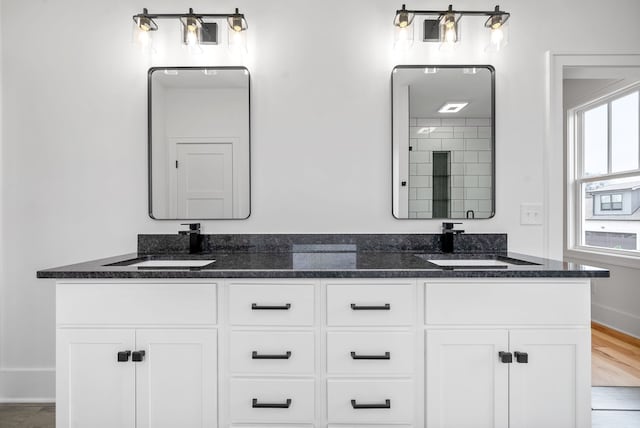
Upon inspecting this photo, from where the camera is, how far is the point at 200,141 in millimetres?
2133

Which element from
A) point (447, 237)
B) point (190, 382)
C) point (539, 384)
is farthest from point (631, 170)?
point (190, 382)

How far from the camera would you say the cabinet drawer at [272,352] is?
145 cm

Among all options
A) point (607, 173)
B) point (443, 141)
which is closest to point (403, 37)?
point (443, 141)

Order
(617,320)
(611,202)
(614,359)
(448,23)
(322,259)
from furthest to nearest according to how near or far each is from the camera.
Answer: (611,202), (617,320), (614,359), (448,23), (322,259)

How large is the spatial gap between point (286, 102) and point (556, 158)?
168 cm

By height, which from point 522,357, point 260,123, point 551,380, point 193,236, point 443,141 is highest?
point 260,123

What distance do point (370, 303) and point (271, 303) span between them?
41 cm

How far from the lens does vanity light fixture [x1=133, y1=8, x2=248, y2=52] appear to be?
2018 mm

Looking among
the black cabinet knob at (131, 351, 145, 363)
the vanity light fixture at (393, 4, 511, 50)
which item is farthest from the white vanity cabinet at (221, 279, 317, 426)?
the vanity light fixture at (393, 4, 511, 50)

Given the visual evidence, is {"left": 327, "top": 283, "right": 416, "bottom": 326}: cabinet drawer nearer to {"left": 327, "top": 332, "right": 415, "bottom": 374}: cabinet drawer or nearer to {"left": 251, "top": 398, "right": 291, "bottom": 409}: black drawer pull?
{"left": 327, "top": 332, "right": 415, "bottom": 374}: cabinet drawer

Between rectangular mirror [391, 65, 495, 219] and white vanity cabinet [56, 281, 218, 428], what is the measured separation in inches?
51.2

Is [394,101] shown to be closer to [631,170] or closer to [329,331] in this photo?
[329,331]

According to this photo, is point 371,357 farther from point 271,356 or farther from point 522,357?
point 522,357

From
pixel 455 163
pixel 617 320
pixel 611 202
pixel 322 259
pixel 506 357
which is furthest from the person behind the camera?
pixel 611 202
